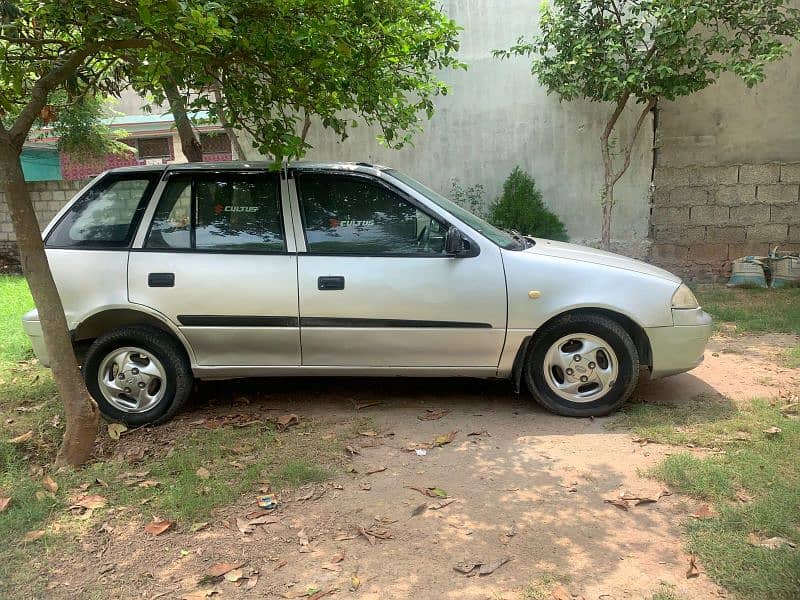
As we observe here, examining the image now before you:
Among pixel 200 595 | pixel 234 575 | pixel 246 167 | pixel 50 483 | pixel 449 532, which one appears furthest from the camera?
pixel 246 167

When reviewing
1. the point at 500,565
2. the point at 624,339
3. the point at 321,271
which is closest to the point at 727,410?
the point at 624,339

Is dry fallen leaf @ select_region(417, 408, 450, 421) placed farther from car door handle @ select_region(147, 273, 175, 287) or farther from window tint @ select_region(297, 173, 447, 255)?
car door handle @ select_region(147, 273, 175, 287)

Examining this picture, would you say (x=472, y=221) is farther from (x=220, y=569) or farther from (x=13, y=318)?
(x=13, y=318)

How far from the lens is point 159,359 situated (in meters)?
4.29

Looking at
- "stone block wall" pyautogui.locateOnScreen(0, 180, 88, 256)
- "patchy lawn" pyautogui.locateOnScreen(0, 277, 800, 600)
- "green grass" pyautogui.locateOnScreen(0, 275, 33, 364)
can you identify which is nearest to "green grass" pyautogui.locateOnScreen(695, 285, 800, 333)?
"patchy lawn" pyautogui.locateOnScreen(0, 277, 800, 600)

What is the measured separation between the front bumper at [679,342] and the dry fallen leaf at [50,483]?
3.70 metres

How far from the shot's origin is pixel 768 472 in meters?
3.31

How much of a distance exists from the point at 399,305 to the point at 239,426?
1386mm

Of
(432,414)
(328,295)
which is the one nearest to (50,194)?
(328,295)

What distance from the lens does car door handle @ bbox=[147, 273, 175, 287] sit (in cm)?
420

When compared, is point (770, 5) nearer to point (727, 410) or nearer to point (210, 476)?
point (727, 410)

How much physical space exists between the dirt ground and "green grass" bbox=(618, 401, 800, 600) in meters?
0.11

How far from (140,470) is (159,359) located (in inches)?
33.6

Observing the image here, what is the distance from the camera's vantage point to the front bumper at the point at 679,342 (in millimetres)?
4176
